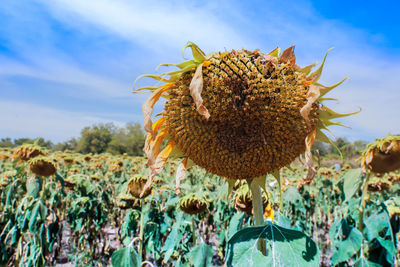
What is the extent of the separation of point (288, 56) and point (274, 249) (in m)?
0.75

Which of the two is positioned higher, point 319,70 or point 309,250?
point 319,70

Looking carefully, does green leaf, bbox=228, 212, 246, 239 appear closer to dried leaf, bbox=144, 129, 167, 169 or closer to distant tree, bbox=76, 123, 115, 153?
dried leaf, bbox=144, 129, 167, 169

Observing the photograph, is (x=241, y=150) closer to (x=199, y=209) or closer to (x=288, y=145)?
(x=288, y=145)

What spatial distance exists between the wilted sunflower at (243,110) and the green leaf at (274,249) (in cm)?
24

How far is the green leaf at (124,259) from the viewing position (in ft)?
6.13

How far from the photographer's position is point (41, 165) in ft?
12.2

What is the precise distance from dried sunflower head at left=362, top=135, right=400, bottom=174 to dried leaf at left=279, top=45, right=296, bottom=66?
61.3 inches

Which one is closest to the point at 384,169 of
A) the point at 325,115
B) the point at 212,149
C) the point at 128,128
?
the point at 325,115

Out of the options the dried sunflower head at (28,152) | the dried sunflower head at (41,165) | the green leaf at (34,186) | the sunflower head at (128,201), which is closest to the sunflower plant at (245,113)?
the sunflower head at (128,201)

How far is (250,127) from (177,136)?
0.31 metres

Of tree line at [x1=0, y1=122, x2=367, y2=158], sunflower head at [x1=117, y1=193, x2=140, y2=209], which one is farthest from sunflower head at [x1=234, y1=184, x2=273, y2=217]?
tree line at [x1=0, y1=122, x2=367, y2=158]

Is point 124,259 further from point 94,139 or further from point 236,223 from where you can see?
point 94,139

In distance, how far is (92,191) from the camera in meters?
4.95

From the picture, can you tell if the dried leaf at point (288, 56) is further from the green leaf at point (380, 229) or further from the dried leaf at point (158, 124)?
the green leaf at point (380, 229)
